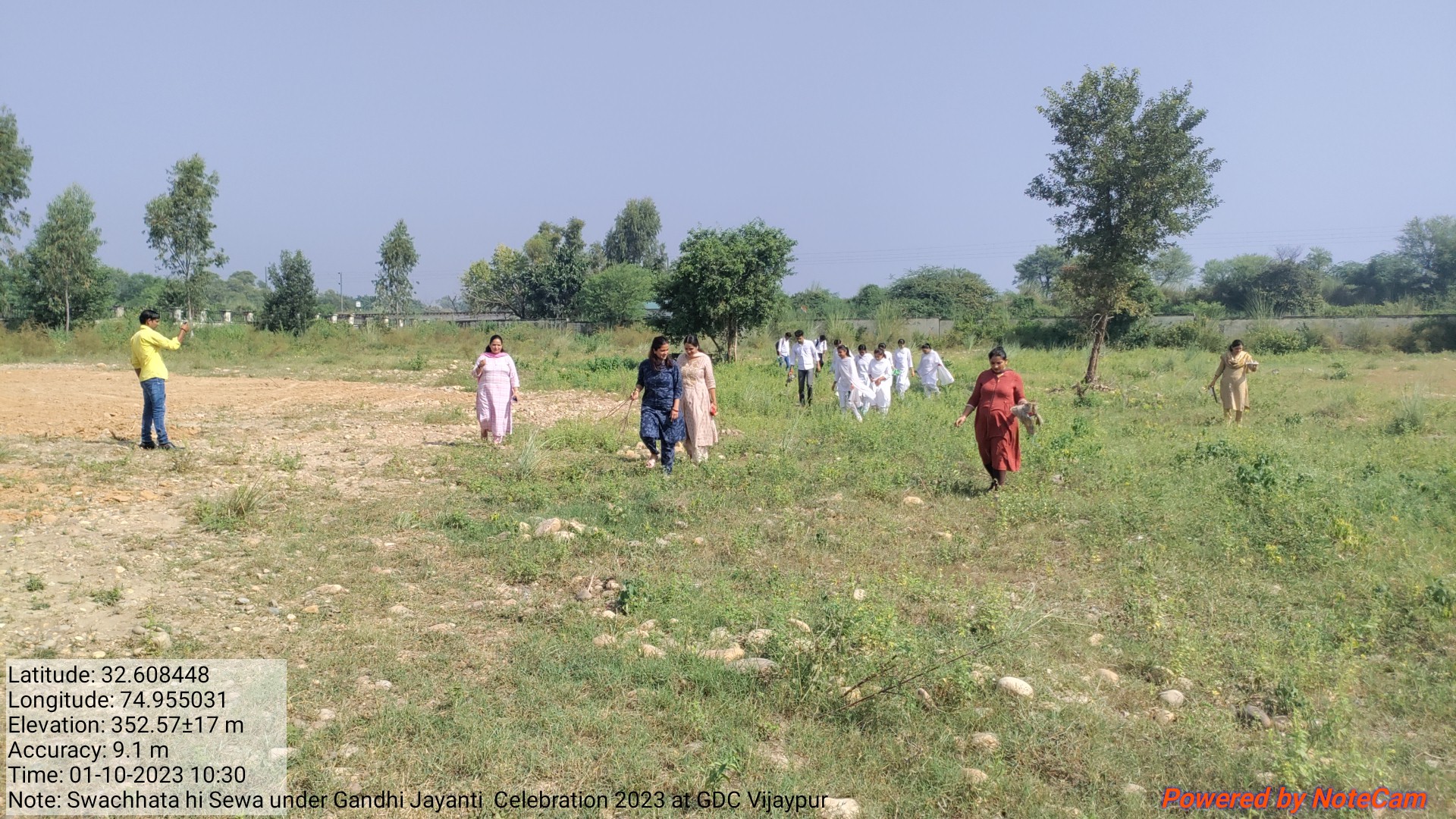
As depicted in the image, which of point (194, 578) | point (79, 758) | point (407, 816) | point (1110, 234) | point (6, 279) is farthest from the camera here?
point (6, 279)

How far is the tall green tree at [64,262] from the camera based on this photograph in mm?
29859

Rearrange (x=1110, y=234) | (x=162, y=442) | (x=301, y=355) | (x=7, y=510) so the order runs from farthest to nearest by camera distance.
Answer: (x=301, y=355)
(x=1110, y=234)
(x=162, y=442)
(x=7, y=510)

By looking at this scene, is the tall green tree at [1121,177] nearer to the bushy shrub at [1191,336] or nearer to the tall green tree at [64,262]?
the bushy shrub at [1191,336]

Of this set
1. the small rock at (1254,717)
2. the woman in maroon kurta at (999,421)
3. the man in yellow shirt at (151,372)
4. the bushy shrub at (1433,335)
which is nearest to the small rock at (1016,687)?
the small rock at (1254,717)

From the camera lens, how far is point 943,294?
46.8 m

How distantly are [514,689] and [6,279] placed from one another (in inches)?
1417

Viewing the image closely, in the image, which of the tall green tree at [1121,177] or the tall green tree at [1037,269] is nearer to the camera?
the tall green tree at [1121,177]

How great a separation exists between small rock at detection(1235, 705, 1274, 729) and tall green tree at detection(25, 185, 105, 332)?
113ft

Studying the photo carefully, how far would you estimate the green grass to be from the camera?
149 inches

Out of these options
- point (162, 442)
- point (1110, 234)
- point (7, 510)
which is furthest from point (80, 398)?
point (1110, 234)

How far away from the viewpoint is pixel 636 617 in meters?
5.30

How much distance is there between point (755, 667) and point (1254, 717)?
7.59ft

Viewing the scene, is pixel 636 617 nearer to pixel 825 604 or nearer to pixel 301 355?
pixel 825 604

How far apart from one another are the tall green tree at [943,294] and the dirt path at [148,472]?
30.2 metres
